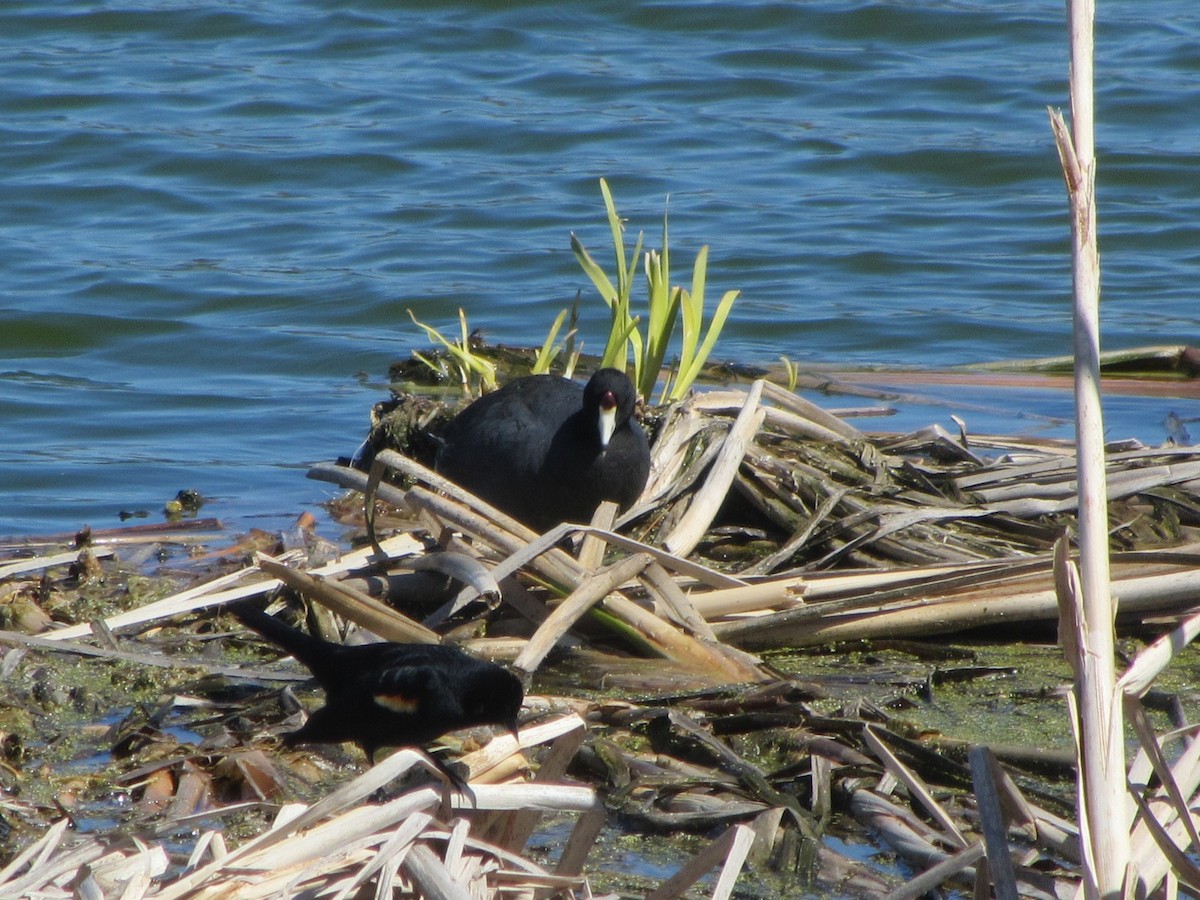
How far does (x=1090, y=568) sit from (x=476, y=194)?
9.56 metres

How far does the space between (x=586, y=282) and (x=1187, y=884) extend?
7.95 m

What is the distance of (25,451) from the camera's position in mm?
7160

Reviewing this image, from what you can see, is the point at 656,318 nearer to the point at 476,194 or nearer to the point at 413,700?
the point at 413,700

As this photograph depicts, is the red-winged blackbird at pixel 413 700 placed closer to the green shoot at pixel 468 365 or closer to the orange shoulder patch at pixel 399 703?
the orange shoulder patch at pixel 399 703

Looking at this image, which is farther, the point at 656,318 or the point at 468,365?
the point at 468,365

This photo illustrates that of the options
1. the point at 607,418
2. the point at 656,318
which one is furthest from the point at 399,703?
the point at 656,318

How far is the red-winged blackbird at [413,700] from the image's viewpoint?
116 inches

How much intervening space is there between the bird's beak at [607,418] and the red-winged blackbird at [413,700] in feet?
5.80

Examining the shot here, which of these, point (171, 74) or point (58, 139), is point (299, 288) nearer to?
point (58, 139)

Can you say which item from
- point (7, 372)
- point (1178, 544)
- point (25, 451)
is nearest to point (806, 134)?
point (7, 372)

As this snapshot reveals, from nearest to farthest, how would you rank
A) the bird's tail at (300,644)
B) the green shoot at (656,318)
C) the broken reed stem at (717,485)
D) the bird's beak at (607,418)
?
the bird's tail at (300,644) < the broken reed stem at (717,485) < the bird's beak at (607,418) < the green shoot at (656,318)

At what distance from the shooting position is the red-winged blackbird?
2957 mm

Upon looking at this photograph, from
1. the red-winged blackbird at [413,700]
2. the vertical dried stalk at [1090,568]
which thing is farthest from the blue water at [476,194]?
the vertical dried stalk at [1090,568]

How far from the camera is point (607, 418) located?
193 inches
